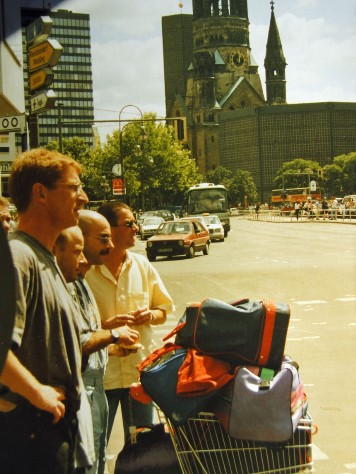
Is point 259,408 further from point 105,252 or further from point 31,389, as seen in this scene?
point 105,252

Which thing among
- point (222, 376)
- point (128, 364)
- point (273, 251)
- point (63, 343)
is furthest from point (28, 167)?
point (273, 251)

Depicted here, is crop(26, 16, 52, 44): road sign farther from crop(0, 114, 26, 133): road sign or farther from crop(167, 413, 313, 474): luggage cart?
crop(167, 413, 313, 474): luggage cart

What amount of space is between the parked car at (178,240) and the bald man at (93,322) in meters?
25.0

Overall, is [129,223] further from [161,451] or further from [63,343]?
[63,343]

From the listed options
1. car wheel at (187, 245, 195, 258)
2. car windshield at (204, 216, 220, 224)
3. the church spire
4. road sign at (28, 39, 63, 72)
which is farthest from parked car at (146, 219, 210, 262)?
the church spire

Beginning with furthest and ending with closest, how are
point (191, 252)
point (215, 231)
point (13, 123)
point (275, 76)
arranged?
point (275, 76), point (215, 231), point (191, 252), point (13, 123)

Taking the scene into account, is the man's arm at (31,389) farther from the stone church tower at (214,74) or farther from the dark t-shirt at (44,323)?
the stone church tower at (214,74)

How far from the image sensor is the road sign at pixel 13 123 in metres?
12.1

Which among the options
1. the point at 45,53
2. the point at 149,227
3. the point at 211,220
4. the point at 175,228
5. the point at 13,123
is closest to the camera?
the point at 45,53

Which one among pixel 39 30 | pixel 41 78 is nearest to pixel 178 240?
pixel 41 78

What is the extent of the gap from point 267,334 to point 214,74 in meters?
170

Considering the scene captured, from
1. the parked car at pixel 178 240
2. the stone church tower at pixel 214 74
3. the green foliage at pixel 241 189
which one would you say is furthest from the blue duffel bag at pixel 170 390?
the stone church tower at pixel 214 74

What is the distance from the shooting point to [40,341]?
248cm

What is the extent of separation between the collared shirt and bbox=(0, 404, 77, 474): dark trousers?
1.66 m
